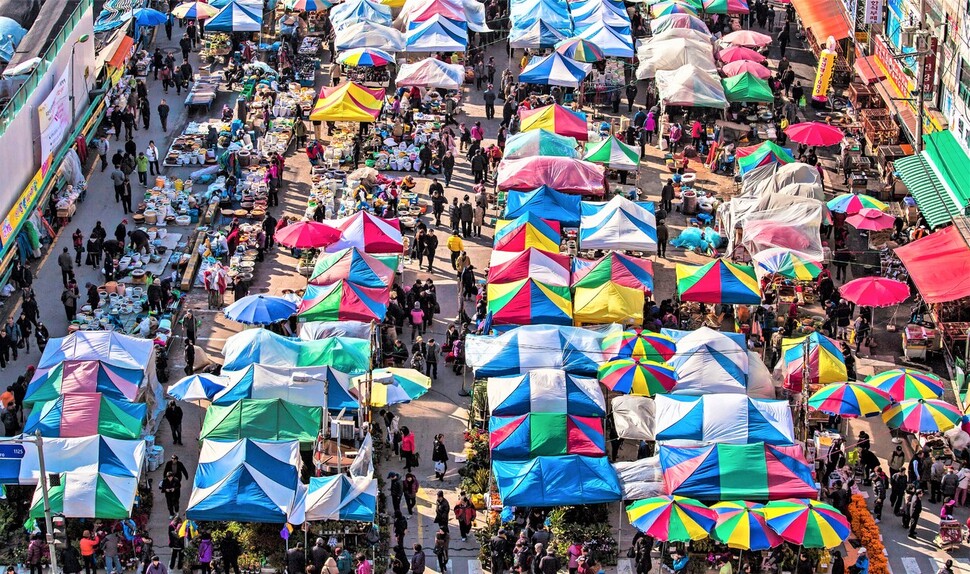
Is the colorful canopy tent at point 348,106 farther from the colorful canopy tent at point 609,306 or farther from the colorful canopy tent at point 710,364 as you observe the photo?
the colorful canopy tent at point 710,364

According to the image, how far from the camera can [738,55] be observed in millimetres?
67062

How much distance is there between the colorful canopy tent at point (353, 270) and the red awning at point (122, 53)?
60.6 ft

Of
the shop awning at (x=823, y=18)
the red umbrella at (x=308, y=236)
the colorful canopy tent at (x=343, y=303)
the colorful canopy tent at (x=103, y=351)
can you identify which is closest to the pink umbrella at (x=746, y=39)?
the shop awning at (x=823, y=18)

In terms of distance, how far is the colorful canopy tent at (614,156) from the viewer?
58.3 metres

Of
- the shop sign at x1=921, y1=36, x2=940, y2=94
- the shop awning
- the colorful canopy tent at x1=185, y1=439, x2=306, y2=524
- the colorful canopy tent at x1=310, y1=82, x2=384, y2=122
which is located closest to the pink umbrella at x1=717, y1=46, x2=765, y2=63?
the shop awning

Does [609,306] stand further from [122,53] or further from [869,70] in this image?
[122,53]

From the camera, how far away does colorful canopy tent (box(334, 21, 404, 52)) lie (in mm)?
67562

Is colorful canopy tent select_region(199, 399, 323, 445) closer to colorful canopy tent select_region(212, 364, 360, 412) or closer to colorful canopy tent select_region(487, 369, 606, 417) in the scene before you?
colorful canopy tent select_region(212, 364, 360, 412)

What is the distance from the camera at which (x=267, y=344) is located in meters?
46.5

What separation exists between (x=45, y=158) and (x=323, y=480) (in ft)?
67.7

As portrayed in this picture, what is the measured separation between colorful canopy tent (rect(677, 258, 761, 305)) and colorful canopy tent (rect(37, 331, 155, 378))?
49.4 feet

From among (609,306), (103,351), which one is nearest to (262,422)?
(103,351)

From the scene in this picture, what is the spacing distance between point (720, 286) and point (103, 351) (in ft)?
56.1

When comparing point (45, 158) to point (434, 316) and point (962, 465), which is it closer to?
point (434, 316)
